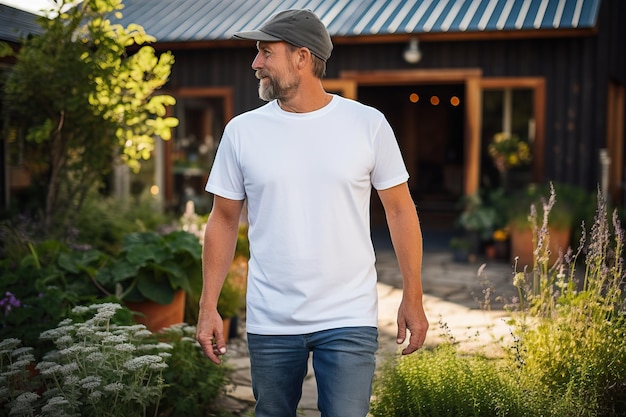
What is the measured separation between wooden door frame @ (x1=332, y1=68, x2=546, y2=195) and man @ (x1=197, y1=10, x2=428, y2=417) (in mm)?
8561

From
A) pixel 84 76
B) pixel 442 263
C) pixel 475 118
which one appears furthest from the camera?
pixel 475 118

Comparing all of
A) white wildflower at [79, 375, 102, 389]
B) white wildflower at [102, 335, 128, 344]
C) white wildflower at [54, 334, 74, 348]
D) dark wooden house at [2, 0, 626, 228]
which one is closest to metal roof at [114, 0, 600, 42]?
dark wooden house at [2, 0, 626, 228]

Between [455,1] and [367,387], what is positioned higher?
[455,1]

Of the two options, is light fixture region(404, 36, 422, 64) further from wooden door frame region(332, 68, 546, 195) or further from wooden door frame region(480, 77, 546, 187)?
wooden door frame region(480, 77, 546, 187)

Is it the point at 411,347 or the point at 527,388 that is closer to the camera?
the point at 411,347

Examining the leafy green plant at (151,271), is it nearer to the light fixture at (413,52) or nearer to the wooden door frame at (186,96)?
the light fixture at (413,52)

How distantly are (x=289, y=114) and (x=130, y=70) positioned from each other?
13.5 feet

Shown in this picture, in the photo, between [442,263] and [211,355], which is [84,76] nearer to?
[211,355]

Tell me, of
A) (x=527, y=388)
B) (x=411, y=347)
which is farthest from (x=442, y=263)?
(x=411, y=347)

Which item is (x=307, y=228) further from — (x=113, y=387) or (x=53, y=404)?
(x=53, y=404)

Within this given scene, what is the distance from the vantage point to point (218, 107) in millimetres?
13406

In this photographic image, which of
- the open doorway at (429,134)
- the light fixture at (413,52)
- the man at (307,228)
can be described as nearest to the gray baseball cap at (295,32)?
the man at (307,228)

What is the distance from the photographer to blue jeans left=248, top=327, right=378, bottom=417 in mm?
2740

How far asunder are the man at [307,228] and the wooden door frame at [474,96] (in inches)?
337
